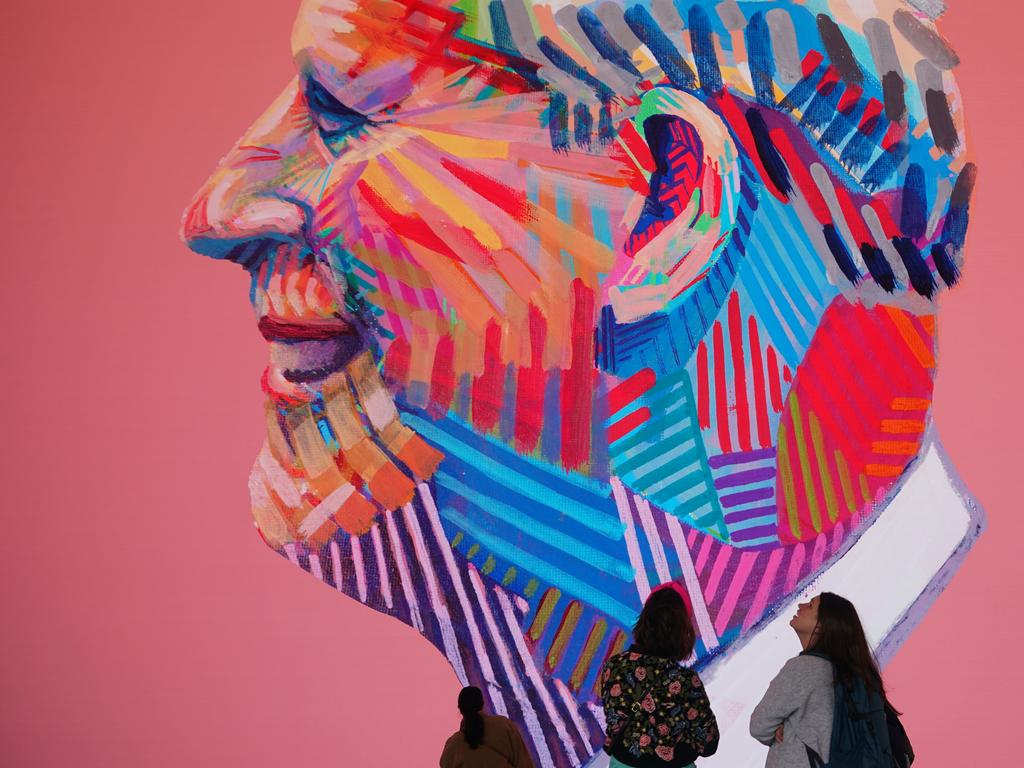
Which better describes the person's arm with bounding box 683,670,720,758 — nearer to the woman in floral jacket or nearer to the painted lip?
the woman in floral jacket

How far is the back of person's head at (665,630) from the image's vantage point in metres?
1.93

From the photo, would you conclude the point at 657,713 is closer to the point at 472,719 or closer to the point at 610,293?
the point at 472,719

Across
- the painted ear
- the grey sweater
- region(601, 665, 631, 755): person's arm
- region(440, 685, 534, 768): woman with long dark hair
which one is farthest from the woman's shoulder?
the painted ear

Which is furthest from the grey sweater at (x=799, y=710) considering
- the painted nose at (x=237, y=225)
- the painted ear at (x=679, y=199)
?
the painted nose at (x=237, y=225)

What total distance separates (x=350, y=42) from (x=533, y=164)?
44cm

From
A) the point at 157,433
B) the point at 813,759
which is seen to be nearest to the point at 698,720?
the point at 813,759

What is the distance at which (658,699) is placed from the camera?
190cm

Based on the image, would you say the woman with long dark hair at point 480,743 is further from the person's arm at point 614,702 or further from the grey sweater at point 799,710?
the grey sweater at point 799,710

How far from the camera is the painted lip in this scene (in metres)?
2.41

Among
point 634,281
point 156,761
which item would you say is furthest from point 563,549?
point 156,761

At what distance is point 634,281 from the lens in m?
2.22

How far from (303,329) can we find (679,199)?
2.69 feet

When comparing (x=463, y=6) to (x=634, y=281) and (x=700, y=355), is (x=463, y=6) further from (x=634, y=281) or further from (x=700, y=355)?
(x=700, y=355)

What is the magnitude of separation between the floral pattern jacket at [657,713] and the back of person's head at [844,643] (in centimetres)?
22
